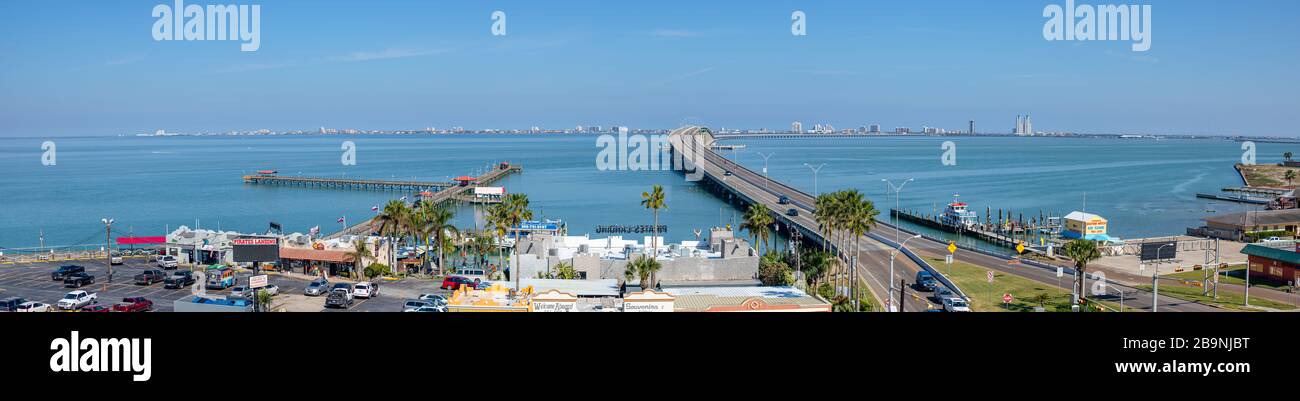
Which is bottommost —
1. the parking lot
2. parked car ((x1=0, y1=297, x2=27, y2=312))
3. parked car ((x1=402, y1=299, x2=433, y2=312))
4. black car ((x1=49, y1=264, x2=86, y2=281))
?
the parking lot

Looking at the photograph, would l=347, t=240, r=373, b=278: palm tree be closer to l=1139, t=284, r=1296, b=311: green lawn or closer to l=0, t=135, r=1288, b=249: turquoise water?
l=0, t=135, r=1288, b=249: turquoise water

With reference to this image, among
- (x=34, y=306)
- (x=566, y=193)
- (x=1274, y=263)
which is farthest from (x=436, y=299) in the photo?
(x=566, y=193)

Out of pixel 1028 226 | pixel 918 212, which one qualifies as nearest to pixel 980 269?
pixel 1028 226

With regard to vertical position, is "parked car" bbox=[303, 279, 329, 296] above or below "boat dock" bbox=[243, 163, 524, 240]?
below

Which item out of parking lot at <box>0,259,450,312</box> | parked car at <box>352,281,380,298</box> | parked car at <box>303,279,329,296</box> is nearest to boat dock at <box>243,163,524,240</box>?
parking lot at <box>0,259,450,312</box>

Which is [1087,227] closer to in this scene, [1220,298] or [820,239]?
[820,239]

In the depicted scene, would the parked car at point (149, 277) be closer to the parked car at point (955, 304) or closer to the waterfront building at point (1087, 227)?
the parked car at point (955, 304)

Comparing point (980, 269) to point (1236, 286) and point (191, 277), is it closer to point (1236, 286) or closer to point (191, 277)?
point (1236, 286)
